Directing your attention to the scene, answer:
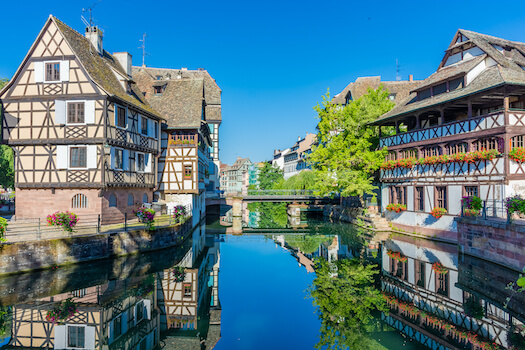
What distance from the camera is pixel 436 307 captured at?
13180mm

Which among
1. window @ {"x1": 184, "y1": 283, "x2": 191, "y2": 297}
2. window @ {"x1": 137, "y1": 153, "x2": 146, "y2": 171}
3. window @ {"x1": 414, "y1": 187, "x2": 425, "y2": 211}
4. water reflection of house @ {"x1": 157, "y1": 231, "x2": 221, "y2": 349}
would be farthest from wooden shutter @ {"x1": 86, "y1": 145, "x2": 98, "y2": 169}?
window @ {"x1": 414, "y1": 187, "x2": 425, "y2": 211}

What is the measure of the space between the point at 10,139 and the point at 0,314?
14.9m

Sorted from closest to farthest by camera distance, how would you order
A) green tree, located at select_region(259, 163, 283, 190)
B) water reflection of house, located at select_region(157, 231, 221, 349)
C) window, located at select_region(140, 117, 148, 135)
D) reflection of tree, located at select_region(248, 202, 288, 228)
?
water reflection of house, located at select_region(157, 231, 221, 349)
window, located at select_region(140, 117, 148, 135)
reflection of tree, located at select_region(248, 202, 288, 228)
green tree, located at select_region(259, 163, 283, 190)

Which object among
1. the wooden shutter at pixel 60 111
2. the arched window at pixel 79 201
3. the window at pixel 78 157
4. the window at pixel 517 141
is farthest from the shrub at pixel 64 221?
the window at pixel 517 141

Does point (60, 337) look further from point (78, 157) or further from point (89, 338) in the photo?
point (78, 157)

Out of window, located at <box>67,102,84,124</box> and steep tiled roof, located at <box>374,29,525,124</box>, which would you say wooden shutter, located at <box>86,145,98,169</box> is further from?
steep tiled roof, located at <box>374,29,525,124</box>

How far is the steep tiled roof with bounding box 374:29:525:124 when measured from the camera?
21266mm

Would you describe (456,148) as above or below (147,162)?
above

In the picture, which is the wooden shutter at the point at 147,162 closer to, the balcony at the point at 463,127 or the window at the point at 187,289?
the window at the point at 187,289

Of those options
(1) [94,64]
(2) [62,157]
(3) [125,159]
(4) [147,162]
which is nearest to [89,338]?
(2) [62,157]

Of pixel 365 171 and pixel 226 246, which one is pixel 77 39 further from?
pixel 365 171

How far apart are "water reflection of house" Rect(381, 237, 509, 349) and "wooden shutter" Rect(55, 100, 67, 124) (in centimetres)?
2049

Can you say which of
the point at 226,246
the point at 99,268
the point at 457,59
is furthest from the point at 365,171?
the point at 99,268

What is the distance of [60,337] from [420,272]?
598 inches
